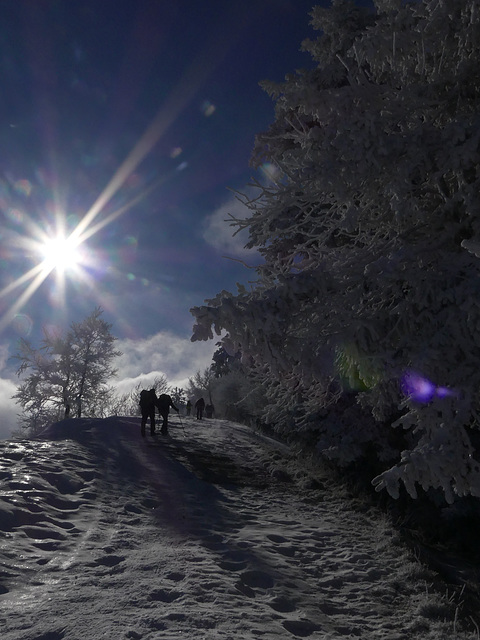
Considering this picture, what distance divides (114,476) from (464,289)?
8.39 meters

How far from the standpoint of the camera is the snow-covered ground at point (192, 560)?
3.72 meters

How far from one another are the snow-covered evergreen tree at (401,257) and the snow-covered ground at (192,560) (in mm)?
1777

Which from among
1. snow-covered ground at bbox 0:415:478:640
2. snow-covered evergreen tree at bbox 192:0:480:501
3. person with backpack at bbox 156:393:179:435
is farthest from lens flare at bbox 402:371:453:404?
person with backpack at bbox 156:393:179:435

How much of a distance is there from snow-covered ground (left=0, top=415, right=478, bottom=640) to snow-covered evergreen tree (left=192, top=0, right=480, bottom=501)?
1.78 metres

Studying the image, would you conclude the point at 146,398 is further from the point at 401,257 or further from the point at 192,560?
the point at 401,257

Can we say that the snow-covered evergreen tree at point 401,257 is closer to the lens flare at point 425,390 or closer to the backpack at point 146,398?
the lens flare at point 425,390

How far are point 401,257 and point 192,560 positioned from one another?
4.64 m

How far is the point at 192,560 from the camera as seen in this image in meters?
5.21

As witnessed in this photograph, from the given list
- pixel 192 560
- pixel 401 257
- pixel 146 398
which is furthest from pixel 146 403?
pixel 401 257

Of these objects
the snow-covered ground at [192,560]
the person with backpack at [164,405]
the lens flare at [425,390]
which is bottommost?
the snow-covered ground at [192,560]

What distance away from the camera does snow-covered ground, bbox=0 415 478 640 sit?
372cm

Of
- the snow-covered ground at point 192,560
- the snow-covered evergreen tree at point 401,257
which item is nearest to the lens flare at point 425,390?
the snow-covered evergreen tree at point 401,257

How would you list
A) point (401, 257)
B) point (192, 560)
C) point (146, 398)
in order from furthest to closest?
point (146, 398)
point (192, 560)
point (401, 257)

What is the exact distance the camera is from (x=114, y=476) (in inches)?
369
